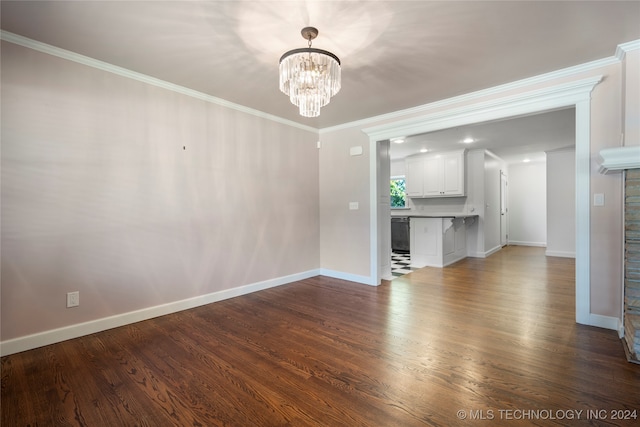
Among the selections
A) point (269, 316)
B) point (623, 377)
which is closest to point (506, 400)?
point (623, 377)

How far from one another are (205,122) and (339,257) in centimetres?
264

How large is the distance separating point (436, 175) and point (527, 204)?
12.4 feet

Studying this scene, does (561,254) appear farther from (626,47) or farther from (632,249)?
(626,47)

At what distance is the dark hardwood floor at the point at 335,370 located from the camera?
151cm

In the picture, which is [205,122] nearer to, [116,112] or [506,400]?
[116,112]

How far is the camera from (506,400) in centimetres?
158

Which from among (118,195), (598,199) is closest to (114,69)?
(118,195)

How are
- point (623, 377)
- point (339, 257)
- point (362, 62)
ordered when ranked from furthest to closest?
point (339, 257) → point (362, 62) → point (623, 377)

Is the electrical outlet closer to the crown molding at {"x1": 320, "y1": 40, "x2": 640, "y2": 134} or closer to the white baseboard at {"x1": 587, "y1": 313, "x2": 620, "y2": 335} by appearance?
the crown molding at {"x1": 320, "y1": 40, "x2": 640, "y2": 134}

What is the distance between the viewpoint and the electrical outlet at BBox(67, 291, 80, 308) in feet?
7.83

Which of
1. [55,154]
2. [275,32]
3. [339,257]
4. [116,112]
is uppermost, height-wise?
[275,32]

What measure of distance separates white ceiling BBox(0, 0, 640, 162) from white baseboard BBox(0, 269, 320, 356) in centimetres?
228

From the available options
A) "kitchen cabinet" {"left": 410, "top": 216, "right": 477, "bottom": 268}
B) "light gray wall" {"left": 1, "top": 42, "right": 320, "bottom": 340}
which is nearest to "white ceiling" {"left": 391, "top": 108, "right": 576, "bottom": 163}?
"kitchen cabinet" {"left": 410, "top": 216, "right": 477, "bottom": 268}

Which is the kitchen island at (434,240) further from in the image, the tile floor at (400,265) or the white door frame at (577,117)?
the white door frame at (577,117)
